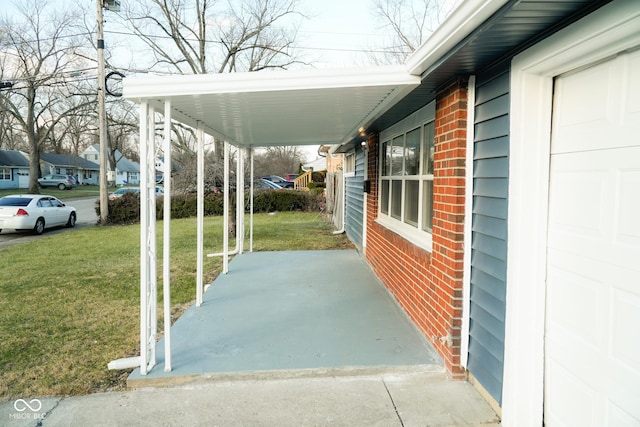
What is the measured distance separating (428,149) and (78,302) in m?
4.68

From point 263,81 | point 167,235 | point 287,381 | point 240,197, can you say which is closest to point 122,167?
point 240,197

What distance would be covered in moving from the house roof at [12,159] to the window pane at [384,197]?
145ft

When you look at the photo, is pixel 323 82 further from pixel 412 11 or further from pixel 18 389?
pixel 412 11

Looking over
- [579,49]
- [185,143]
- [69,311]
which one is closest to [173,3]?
[185,143]

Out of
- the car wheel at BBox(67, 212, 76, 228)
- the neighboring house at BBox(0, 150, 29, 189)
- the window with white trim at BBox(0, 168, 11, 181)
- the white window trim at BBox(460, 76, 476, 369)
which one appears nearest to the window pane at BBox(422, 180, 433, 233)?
the white window trim at BBox(460, 76, 476, 369)

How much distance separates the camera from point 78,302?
17.4 feet

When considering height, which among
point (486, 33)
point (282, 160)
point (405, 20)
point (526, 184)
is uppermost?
point (405, 20)

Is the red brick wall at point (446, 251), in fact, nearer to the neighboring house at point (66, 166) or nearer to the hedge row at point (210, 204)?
the hedge row at point (210, 204)

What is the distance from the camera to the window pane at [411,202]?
4439 mm

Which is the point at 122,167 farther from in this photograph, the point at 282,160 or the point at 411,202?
the point at 411,202

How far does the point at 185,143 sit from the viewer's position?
70.3 feet

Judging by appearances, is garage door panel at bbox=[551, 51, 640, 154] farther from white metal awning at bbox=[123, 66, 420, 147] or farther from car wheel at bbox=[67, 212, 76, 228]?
car wheel at bbox=[67, 212, 76, 228]

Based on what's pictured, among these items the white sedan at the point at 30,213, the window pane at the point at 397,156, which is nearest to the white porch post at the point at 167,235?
the window pane at the point at 397,156

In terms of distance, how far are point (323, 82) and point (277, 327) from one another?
2.40m
